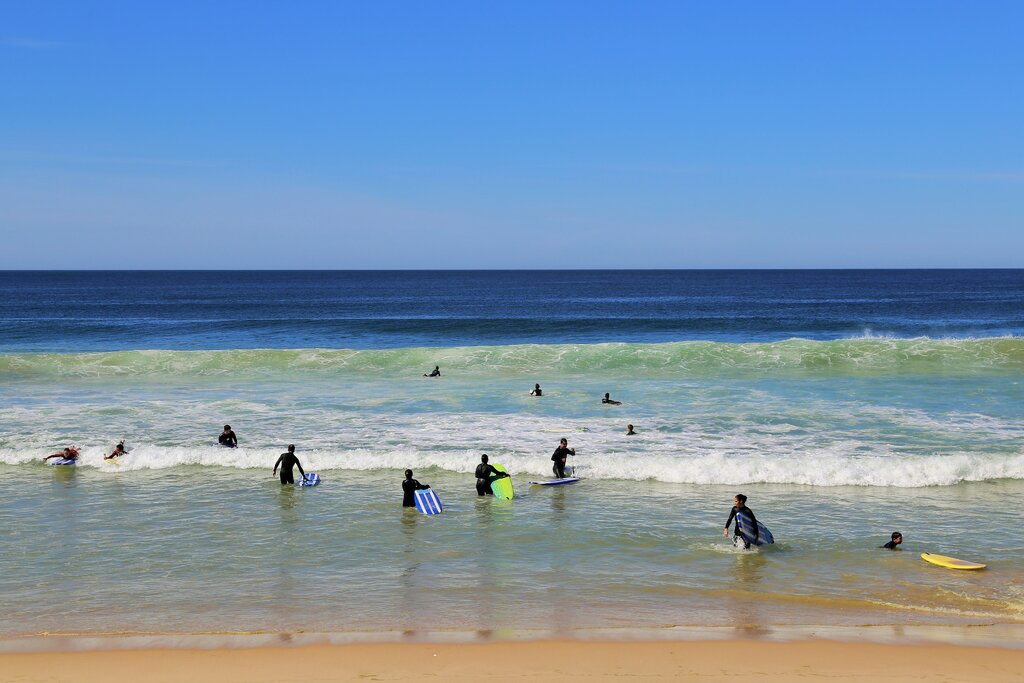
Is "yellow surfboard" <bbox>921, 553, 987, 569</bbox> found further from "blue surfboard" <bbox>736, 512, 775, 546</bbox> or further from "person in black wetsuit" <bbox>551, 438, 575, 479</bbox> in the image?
"person in black wetsuit" <bbox>551, 438, 575, 479</bbox>

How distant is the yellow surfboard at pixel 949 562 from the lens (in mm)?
13883

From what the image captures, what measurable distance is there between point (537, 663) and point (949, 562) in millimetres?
7788

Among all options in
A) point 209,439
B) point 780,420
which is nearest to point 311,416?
point 209,439

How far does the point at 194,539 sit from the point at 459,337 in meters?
44.7

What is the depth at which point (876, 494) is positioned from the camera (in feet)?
62.4

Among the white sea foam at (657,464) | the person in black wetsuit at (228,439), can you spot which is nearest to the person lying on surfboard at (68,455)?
the white sea foam at (657,464)

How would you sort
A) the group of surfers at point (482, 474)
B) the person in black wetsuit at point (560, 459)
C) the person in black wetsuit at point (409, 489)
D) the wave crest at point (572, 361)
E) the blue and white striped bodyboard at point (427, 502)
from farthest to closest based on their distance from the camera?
the wave crest at point (572, 361)
the person in black wetsuit at point (560, 459)
the person in black wetsuit at point (409, 489)
the blue and white striped bodyboard at point (427, 502)
the group of surfers at point (482, 474)

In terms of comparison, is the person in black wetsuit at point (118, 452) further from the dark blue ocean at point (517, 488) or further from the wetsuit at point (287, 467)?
the wetsuit at point (287, 467)

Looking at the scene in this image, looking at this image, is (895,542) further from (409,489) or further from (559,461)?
(409,489)

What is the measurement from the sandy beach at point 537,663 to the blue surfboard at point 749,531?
13.0 feet

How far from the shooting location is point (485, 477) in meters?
18.9

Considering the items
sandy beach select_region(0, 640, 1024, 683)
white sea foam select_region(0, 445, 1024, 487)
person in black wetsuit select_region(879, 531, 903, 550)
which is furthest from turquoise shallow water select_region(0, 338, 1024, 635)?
sandy beach select_region(0, 640, 1024, 683)

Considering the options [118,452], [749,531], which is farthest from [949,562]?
[118,452]

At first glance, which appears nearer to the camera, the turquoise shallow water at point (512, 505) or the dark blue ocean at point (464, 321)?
the turquoise shallow water at point (512, 505)
